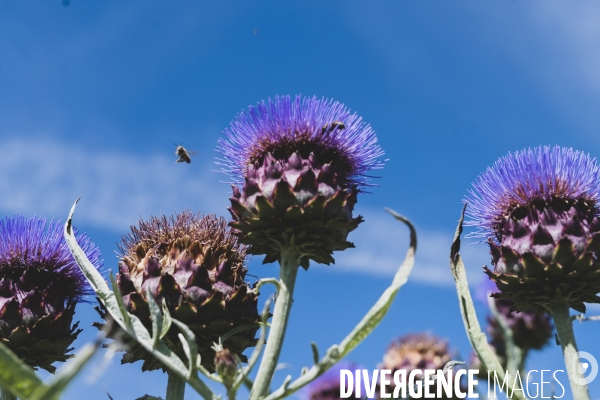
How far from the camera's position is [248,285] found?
9.86 feet

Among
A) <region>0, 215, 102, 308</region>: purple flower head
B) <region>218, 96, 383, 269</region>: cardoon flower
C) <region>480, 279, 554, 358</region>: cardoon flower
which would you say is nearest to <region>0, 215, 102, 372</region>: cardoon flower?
<region>0, 215, 102, 308</region>: purple flower head

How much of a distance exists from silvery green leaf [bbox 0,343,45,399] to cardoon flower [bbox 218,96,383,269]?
122 cm

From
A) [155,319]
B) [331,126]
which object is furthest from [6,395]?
[331,126]

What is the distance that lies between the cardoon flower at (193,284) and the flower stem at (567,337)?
124cm

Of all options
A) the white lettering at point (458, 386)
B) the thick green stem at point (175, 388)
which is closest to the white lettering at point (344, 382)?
the white lettering at point (458, 386)

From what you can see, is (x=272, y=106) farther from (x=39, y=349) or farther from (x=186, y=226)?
(x=39, y=349)

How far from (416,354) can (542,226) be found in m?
1.11

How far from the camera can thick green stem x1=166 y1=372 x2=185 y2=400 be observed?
2.78 m

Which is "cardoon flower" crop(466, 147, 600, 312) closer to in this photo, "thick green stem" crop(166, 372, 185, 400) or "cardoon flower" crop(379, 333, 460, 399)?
"cardoon flower" crop(379, 333, 460, 399)

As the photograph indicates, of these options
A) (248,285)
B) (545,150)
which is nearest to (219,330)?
(248,285)

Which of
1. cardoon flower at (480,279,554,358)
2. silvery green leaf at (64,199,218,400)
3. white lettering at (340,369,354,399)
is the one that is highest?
cardoon flower at (480,279,554,358)

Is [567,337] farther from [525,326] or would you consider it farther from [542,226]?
[525,326]

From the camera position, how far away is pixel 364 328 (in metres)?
2.24

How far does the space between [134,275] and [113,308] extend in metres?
0.48
